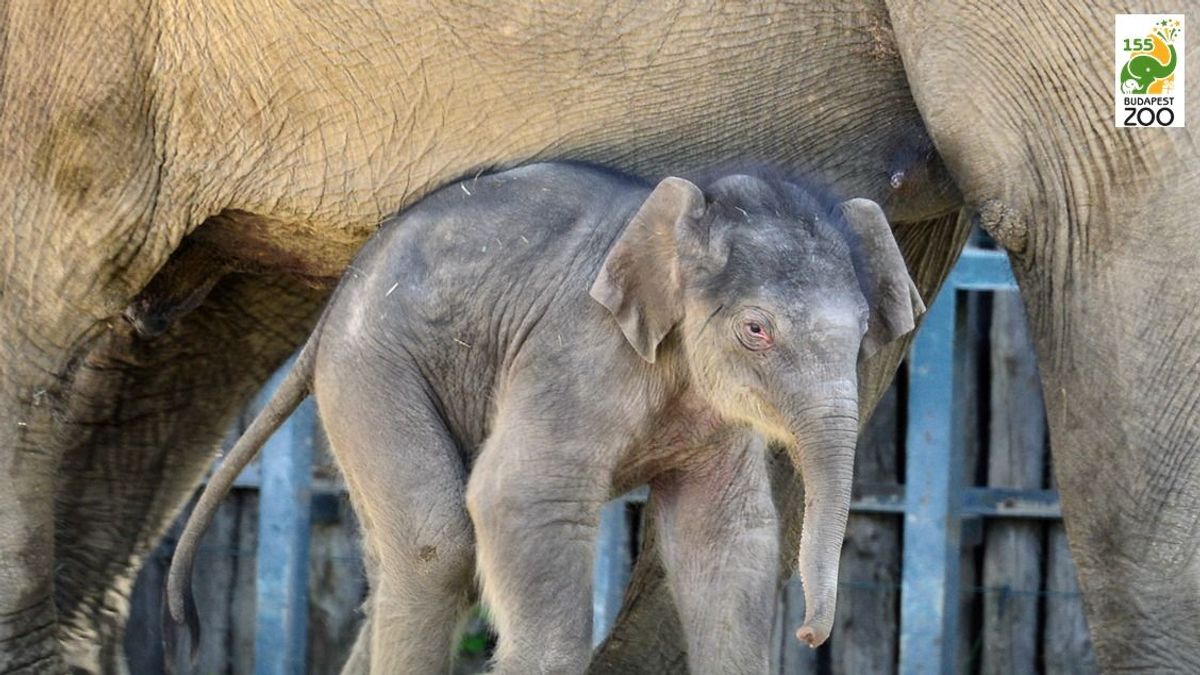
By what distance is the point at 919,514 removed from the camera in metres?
7.05

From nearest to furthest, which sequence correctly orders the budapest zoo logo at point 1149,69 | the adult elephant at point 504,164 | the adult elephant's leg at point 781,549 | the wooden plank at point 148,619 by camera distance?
the budapest zoo logo at point 1149,69 → the adult elephant at point 504,164 → the adult elephant's leg at point 781,549 → the wooden plank at point 148,619

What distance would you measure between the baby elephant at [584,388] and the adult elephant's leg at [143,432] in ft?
4.50

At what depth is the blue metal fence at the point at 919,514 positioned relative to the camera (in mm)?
7012

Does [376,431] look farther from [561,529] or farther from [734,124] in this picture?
[734,124]

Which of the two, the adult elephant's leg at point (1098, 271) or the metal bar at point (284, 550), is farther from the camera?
the metal bar at point (284, 550)

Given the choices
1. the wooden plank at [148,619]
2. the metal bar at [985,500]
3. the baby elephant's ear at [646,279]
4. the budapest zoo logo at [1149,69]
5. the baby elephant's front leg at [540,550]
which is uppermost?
the budapest zoo logo at [1149,69]

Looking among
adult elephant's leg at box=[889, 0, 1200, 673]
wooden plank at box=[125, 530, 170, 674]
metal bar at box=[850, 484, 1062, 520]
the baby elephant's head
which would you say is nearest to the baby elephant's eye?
the baby elephant's head

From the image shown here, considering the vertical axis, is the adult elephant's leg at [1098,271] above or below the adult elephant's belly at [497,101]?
below

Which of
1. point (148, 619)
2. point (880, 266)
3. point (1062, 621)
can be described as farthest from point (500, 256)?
point (148, 619)

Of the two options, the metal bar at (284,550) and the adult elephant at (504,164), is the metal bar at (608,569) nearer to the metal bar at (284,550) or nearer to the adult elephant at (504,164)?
the metal bar at (284,550)

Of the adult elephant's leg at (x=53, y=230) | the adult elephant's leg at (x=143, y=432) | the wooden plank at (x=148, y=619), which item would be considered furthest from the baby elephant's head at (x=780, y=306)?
the wooden plank at (x=148, y=619)

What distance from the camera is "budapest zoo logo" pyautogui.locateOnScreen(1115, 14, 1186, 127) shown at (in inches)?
180


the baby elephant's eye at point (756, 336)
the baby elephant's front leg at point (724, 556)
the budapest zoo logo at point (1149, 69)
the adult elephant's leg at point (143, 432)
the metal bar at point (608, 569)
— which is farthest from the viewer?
the metal bar at point (608, 569)

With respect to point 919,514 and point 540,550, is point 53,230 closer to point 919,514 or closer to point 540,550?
point 540,550
